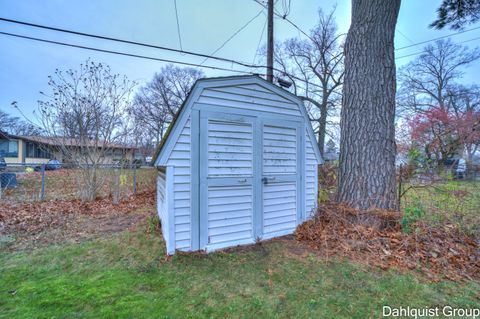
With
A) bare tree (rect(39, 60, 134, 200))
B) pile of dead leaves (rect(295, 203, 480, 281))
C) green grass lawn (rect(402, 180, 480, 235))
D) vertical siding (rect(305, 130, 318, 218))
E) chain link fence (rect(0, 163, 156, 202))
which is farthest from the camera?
chain link fence (rect(0, 163, 156, 202))

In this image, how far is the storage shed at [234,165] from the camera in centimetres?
306

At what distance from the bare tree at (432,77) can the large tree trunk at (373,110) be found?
20283 millimetres

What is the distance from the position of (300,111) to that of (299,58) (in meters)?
15.6

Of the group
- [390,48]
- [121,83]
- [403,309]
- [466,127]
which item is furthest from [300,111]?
[466,127]

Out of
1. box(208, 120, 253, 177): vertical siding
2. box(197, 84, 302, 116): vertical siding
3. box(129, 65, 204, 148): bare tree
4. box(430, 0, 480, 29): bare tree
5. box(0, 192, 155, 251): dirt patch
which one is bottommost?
box(0, 192, 155, 251): dirt patch

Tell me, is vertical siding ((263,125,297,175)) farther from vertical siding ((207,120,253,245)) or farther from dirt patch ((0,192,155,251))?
A: dirt patch ((0,192,155,251))

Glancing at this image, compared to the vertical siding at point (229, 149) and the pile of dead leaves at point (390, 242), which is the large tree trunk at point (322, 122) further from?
the vertical siding at point (229, 149)

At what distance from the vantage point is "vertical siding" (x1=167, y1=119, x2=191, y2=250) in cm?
301

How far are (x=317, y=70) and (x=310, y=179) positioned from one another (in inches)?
622


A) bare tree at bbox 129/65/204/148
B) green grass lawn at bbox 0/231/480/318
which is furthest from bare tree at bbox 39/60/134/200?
bare tree at bbox 129/65/204/148

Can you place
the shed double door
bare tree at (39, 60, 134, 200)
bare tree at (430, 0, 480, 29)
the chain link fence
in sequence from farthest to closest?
the chain link fence < bare tree at (39, 60, 134, 200) < bare tree at (430, 0, 480, 29) < the shed double door

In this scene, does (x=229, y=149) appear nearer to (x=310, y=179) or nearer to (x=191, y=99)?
(x=191, y=99)

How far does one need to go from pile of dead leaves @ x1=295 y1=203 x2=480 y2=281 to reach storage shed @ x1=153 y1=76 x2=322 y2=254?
1.57 feet

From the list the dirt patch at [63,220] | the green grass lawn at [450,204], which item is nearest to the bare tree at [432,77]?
the green grass lawn at [450,204]
